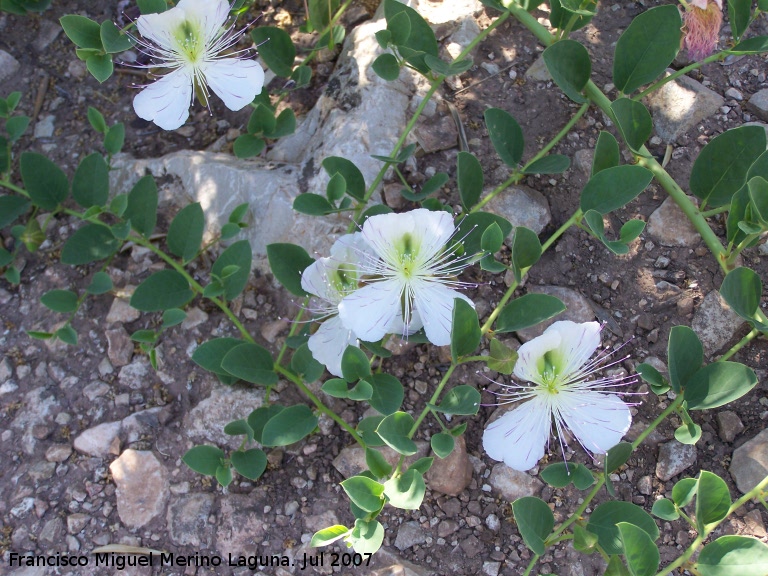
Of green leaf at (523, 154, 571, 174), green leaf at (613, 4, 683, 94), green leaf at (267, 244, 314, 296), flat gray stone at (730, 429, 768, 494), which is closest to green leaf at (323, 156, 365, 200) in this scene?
green leaf at (267, 244, 314, 296)

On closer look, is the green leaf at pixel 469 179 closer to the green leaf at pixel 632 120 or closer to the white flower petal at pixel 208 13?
the green leaf at pixel 632 120

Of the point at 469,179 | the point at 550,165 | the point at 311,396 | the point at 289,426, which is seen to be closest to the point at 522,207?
the point at 550,165

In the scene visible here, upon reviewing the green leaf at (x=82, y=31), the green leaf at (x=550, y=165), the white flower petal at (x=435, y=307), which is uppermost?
the green leaf at (x=82, y=31)

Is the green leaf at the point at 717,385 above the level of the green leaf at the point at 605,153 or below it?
below

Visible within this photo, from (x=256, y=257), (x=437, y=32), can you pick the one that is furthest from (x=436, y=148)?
(x=256, y=257)

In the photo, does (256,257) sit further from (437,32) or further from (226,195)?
(437,32)

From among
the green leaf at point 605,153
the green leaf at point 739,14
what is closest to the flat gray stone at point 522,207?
the green leaf at point 605,153

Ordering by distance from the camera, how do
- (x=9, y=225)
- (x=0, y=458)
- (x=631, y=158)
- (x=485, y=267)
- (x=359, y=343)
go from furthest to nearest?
(x=9, y=225), (x=631, y=158), (x=0, y=458), (x=359, y=343), (x=485, y=267)

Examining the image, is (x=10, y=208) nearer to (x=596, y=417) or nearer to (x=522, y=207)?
(x=522, y=207)
